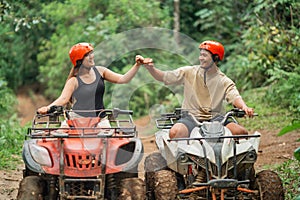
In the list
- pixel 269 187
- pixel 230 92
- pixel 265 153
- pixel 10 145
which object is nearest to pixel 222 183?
pixel 269 187

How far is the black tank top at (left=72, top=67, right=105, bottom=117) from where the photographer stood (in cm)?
695

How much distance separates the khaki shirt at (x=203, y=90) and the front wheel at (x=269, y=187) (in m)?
0.93

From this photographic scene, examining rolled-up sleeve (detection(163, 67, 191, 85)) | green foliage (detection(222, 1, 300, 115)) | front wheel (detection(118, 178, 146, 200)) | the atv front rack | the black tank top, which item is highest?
green foliage (detection(222, 1, 300, 115))

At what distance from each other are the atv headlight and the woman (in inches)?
34.6

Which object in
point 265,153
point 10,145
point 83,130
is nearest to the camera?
point 83,130

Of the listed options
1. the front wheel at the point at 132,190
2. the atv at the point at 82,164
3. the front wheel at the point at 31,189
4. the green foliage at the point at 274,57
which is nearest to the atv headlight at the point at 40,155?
the atv at the point at 82,164

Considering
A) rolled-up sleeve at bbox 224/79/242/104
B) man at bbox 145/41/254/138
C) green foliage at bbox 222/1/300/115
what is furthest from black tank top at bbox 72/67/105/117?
green foliage at bbox 222/1/300/115

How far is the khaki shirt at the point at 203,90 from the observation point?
22.6ft

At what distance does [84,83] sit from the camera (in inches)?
278

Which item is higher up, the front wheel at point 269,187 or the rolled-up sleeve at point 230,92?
the rolled-up sleeve at point 230,92

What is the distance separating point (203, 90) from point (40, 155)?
1912 mm

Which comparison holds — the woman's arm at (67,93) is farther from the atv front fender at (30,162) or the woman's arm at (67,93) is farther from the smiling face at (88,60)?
the atv front fender at (30,162)

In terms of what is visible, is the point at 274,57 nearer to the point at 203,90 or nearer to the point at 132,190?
the point at 203,90

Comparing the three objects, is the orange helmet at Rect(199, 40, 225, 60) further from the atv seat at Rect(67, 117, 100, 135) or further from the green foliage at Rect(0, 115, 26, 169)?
the green foliage at Rect(0, 115, 26, 169)
